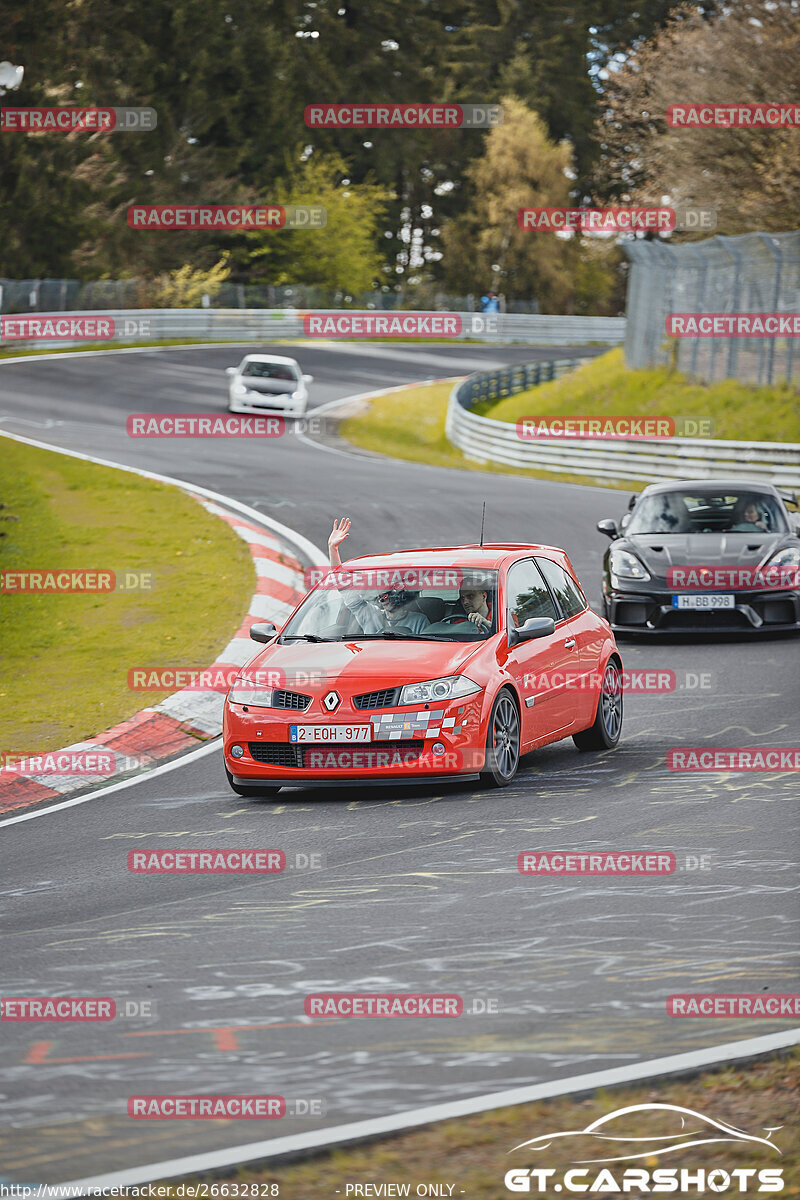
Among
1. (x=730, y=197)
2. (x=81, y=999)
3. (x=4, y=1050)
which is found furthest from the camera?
(x=730, y=197)

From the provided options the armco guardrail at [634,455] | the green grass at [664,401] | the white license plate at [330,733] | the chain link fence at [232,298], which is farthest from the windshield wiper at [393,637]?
the chain link fence at [232,298]

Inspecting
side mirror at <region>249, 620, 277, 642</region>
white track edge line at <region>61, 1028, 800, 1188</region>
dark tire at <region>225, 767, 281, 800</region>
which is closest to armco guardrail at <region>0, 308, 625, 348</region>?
side mirror at <region>249, 620, 277, 642</region>

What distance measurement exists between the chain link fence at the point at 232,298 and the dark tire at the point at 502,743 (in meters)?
43.8

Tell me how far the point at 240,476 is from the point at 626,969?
861 inches

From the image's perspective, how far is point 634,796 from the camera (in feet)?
30.8

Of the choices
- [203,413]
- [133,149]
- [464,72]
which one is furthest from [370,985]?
[464,72]

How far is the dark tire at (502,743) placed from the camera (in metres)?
9.58

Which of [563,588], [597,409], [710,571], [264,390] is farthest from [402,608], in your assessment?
[264,390]

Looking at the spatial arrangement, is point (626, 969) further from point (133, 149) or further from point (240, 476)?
point (133, 149)

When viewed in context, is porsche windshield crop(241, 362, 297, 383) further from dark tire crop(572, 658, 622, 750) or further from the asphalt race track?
dark tire crop(572, 658, 622, 750)

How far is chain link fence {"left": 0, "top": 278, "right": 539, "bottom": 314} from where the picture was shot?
52.7 m

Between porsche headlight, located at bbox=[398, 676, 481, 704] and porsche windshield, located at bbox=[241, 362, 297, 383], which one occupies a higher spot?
porsche windshield, located at bbox=[241, 362, 297, 383]

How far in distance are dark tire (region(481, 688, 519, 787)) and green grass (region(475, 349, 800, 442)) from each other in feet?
73.1

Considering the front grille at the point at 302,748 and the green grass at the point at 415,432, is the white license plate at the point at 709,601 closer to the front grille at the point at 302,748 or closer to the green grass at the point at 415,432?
the front grille at the point at 302,748
